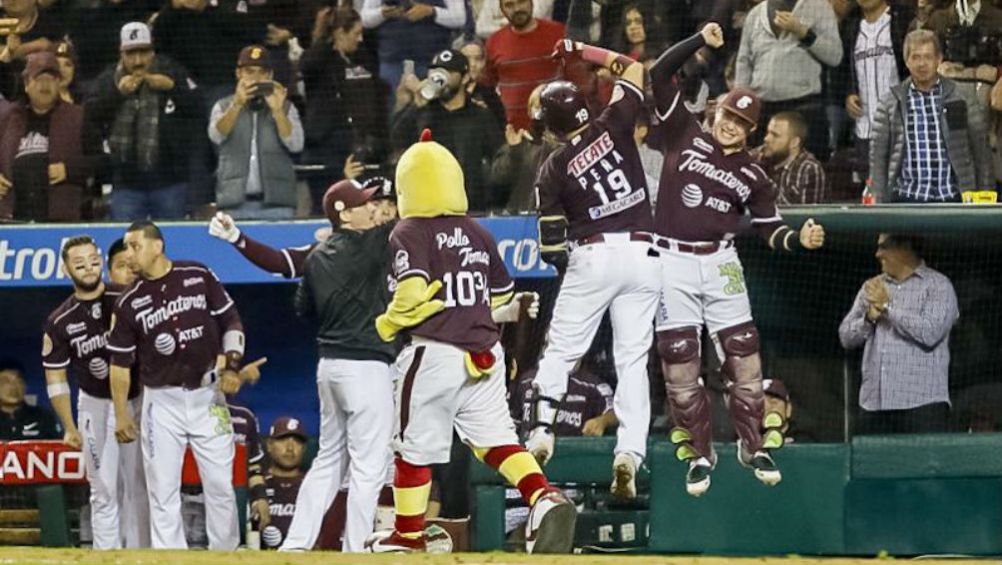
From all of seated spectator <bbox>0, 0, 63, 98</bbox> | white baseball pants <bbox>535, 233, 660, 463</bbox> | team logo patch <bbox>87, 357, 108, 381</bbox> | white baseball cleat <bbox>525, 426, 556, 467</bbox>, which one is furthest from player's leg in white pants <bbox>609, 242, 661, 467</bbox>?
seated spectator <bbox>0, 0, 63, 98</bbox>

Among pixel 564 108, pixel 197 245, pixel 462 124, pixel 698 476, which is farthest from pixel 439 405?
pixel 197 245

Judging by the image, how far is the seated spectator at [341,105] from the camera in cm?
1299

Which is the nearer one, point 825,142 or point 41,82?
point 825,142

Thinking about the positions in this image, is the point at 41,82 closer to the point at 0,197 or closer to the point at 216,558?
the point at 0,197

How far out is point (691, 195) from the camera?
36.5 ft

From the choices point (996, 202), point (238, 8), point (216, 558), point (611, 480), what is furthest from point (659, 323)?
point (238, 8)

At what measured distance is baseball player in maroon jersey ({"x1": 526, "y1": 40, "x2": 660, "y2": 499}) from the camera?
10.9 m

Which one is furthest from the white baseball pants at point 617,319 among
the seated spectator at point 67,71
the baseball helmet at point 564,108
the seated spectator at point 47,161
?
the seated spectator at point 67,71

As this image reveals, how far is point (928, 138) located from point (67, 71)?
5.55m

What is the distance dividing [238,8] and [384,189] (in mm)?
2393

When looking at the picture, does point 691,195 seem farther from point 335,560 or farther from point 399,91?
point 335,560

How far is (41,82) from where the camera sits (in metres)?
13.6

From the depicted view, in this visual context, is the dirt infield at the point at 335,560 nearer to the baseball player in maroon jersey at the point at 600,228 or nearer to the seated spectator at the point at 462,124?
the baseball player in maroon jersey at the point at 600,228

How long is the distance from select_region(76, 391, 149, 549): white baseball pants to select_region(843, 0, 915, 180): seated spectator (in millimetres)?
4502
